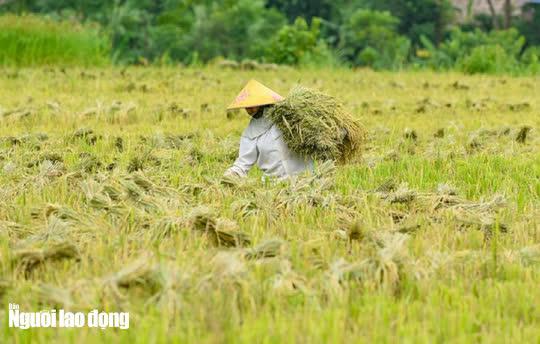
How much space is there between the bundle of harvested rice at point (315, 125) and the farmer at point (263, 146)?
44 millimetres

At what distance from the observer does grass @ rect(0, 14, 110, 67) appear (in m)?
14.0

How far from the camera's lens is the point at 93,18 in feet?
111

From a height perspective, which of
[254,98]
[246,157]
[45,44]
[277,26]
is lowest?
[277,26]

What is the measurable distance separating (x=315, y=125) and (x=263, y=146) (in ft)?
0.93

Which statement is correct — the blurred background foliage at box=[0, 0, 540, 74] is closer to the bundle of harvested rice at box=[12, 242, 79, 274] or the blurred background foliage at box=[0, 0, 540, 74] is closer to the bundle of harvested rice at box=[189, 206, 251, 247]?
the bundle of harvested rice at box=[189, 206, 251, 247]

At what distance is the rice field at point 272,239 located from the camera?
2670 mm

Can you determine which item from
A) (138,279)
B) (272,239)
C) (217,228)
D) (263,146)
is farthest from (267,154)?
(138,279)

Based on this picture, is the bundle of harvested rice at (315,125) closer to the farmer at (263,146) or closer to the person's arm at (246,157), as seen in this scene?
the farmer at (263,146)

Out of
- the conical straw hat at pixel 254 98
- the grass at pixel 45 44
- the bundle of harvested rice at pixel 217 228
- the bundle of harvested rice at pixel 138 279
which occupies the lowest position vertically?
the grass at pixel 45 44

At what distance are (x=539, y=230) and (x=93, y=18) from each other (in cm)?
3133

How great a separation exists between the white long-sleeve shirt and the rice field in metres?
0.23

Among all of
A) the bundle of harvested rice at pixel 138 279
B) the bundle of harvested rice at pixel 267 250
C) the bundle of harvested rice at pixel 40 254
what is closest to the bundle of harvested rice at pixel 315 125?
the bundle of harvested rice at pixel 267 250

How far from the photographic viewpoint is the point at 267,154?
514cm

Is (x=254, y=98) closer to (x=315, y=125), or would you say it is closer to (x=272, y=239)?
(x=315, y=125)
